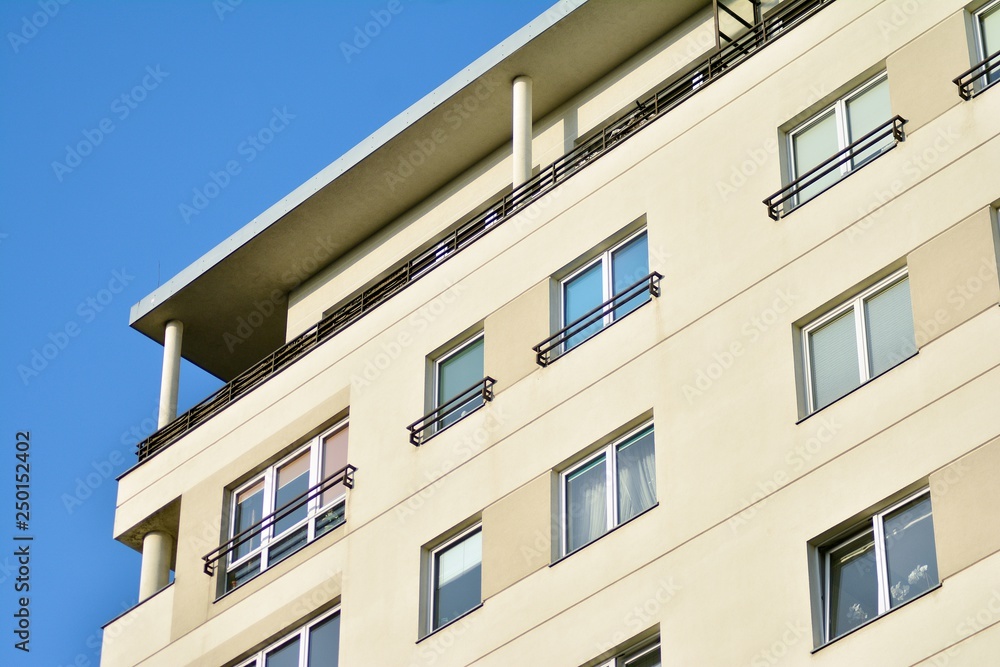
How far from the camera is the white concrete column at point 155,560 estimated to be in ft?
Answer: 108

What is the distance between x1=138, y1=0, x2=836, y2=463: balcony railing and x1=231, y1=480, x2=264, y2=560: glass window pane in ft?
5.37

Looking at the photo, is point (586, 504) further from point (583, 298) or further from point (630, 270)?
point (630, 270)

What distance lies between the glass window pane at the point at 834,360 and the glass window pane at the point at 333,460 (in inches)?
321

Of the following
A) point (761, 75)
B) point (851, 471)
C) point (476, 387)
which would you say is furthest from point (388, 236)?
point (851, 471)

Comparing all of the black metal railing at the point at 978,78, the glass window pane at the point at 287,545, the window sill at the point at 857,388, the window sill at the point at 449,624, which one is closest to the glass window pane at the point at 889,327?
the window sill at the point at 857,388

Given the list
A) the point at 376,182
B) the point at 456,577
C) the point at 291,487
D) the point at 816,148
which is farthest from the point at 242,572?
the point at 816,148

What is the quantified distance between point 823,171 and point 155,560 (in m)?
13.7

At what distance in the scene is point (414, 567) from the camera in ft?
87.7

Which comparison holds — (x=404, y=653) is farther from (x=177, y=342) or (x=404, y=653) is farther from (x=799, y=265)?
(x=177, y=342)

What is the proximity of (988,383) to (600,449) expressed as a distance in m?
5.70

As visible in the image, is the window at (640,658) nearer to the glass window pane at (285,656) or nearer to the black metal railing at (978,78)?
the glass window pane at (285,656)

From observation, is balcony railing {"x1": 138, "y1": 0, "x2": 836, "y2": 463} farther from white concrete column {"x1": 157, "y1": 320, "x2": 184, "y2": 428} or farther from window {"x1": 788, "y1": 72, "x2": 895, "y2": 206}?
window {"x1": 788, "y1": 72, "x2": 895, "y2": 206}

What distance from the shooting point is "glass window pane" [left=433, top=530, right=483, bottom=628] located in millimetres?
26016

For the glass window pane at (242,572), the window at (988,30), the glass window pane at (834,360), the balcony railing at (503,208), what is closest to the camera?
the glass window pane at (834,360)
